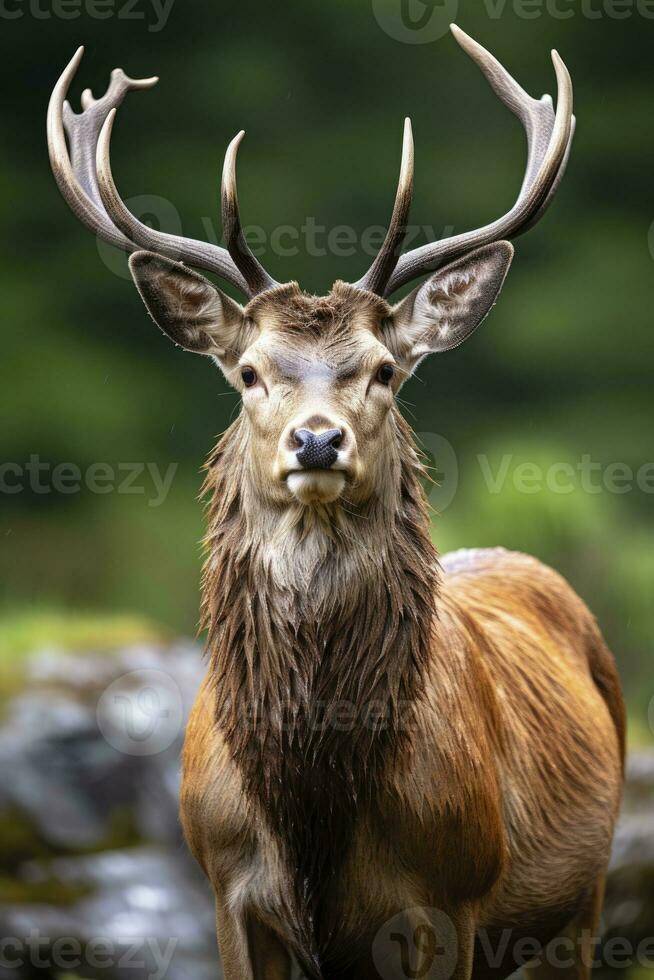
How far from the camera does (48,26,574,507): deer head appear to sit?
379 centimetres

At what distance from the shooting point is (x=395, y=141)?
37.7 feet

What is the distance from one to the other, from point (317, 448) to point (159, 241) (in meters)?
1.01

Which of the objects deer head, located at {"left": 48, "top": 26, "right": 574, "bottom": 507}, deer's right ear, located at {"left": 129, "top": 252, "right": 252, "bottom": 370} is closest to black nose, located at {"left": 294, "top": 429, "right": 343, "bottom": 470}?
deer head, located at {"left": 48, "top": 26, "right": 574, "bottom": 507}

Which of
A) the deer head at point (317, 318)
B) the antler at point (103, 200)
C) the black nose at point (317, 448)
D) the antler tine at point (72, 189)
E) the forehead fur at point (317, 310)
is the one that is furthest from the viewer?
the antler tine at point (72, 189)

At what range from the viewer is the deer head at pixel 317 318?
12.4 ft

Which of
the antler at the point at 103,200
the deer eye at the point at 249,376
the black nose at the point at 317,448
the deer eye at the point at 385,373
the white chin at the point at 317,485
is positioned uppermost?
the antler at the point at 103,200

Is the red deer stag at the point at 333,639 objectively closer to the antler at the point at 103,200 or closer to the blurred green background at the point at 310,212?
the antler at the point at 103,200

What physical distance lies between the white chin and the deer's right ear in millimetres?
659

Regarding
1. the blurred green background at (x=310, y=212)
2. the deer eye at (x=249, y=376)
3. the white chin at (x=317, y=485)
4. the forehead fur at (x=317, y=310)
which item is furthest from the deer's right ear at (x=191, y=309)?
the blurred green background at (x=310, y=212)

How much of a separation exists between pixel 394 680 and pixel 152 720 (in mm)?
3092

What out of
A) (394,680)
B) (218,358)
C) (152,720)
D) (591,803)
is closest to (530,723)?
(591,803)

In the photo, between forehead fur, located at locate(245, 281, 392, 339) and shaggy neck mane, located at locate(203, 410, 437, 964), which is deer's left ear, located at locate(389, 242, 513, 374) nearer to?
forehead fur, located at locate(245, 281, 392, 339)

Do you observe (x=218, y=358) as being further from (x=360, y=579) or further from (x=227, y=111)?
(x=227, y=111)

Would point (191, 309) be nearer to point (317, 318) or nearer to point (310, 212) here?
point (317, 318)
